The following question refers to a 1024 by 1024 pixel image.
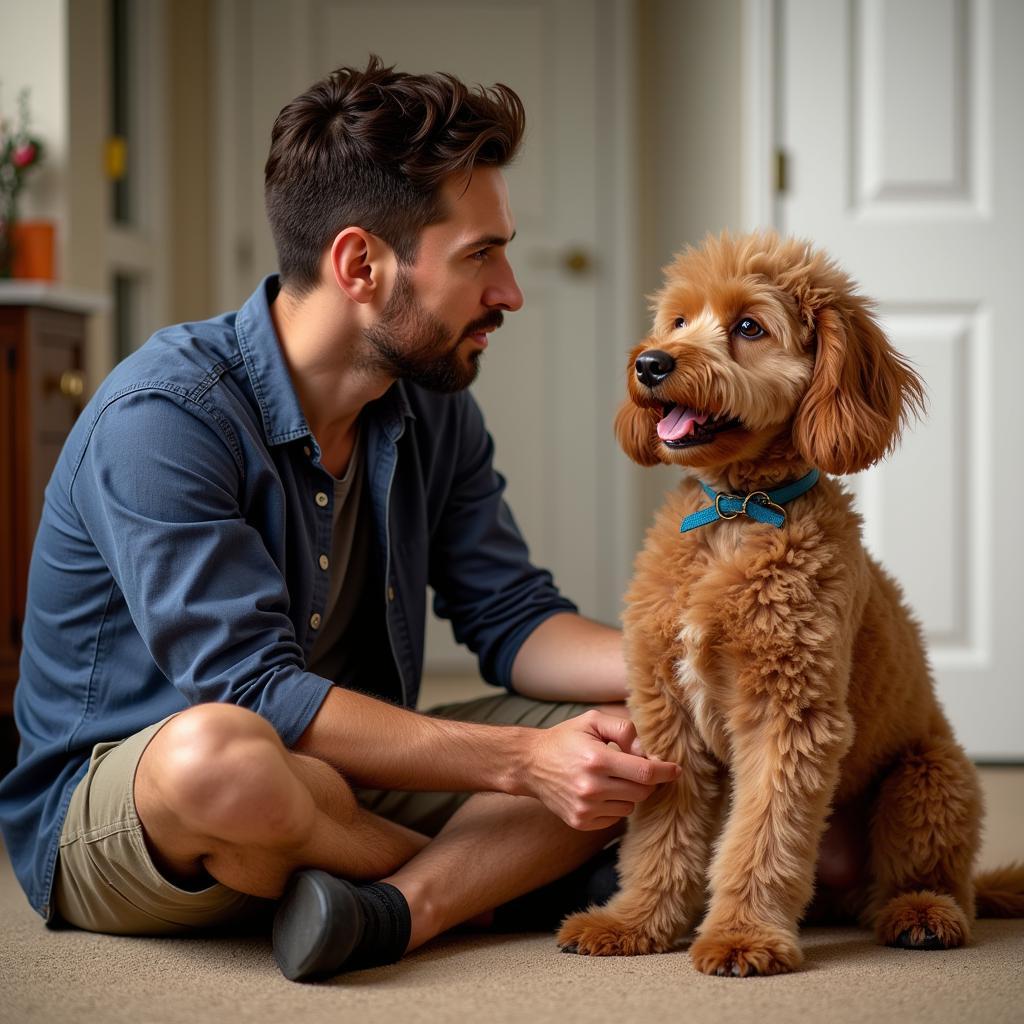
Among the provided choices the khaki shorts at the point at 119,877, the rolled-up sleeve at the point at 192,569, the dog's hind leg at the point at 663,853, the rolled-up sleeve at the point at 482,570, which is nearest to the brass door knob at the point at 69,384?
the rolled-up sleeve at the point at 482,570

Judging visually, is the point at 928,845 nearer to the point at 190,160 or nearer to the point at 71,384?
the point at 71,384

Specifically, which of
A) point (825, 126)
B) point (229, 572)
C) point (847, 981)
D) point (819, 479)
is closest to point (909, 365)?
point (819, 479)

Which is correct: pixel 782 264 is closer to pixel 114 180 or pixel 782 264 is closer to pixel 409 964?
pixel 409 964

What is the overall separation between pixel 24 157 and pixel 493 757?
213cm

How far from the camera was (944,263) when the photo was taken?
298 centimetres

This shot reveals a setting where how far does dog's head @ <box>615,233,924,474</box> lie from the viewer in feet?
4.68

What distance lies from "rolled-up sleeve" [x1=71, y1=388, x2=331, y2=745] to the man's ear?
1.10ft

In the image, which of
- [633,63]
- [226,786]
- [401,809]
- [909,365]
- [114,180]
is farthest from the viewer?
[633,63]

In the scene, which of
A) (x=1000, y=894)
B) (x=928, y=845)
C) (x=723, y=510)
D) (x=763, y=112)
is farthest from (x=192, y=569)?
(x=763, y=112)

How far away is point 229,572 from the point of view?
151 cm

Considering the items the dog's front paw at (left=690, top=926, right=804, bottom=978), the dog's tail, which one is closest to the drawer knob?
the dog's front paw at (left=690, top=926, right=804, bottom=978)

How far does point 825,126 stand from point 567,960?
2.19 meters

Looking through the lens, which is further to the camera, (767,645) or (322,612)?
(322,612)

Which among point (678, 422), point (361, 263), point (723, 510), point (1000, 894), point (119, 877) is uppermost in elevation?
point (361, 263)
